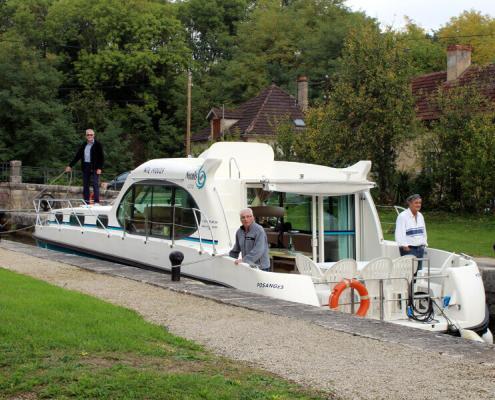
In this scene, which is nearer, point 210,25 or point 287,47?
point 287,47

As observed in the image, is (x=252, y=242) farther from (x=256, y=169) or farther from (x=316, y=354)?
(x=316, y=354)

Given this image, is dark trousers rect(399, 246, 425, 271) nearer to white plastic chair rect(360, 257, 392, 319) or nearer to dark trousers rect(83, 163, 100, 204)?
white plastic chair rect(360, 257, 392, 319)

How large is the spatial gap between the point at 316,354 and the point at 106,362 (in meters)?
1.88

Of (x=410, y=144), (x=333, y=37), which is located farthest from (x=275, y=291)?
(x=333, y=37)

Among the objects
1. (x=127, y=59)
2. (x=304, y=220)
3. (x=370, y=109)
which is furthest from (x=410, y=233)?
(x=127, y=59)

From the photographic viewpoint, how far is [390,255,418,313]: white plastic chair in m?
11.6

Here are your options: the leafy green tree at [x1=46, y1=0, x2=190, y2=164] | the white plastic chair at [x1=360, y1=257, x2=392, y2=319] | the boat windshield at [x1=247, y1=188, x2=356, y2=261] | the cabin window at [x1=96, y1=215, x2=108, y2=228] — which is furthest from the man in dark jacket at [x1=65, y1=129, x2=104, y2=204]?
the leafy green tree at [x1=46, y1=0, x2=190, y2=164]

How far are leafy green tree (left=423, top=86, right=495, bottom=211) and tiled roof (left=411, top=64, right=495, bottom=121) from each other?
2.98 metres

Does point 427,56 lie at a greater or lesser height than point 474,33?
lesser

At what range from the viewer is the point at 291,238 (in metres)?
14.4

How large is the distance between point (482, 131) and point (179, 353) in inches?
840

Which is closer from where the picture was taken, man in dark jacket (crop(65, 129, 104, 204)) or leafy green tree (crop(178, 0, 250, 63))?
man in dark jacket (crop(65, 129, 104, 204))

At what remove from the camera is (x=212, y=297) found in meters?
10.9

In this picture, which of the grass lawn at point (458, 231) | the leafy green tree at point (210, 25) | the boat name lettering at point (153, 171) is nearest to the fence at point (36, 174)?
the leafy green tree at point (210, 25)
